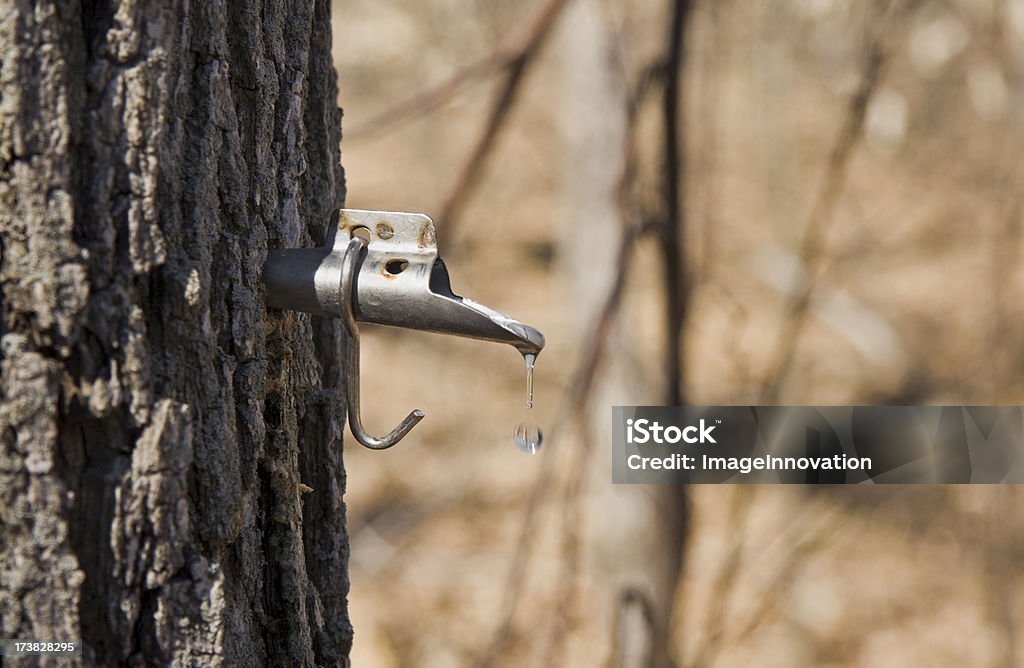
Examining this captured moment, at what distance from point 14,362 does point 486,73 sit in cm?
212

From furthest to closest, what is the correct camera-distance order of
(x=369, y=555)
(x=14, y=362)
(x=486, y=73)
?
(x=369, y=555)
(x=486, y=73)
(x=14, y=362)

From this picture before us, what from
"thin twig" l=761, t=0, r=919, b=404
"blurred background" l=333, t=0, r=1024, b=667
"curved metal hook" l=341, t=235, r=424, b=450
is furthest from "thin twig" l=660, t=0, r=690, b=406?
"curved metal hook" l=341, t=235, r=424, b=450

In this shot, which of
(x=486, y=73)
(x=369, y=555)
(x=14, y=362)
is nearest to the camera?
(x=14, y=362)

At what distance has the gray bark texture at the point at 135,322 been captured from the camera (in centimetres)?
55

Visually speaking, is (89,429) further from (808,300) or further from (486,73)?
(808,300)

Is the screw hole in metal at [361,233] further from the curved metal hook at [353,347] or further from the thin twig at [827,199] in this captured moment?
the thin twig at [827,199]

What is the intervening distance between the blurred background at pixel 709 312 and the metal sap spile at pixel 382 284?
6.12 ft

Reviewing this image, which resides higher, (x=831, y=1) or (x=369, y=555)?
(x=831, y=1)

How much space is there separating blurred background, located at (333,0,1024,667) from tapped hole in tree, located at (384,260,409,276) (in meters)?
1.86

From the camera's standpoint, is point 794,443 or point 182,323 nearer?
point 182,323

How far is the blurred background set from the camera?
2.55 meters

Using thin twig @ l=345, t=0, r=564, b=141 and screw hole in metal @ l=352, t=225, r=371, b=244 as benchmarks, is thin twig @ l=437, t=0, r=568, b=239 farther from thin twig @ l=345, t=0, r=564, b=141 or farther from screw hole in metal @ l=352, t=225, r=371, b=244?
screw hole in metal @ l=352, t=225, r=371, b=244

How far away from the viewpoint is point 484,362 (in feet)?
8.87

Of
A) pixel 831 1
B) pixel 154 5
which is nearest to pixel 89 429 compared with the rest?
pixel 154 5
